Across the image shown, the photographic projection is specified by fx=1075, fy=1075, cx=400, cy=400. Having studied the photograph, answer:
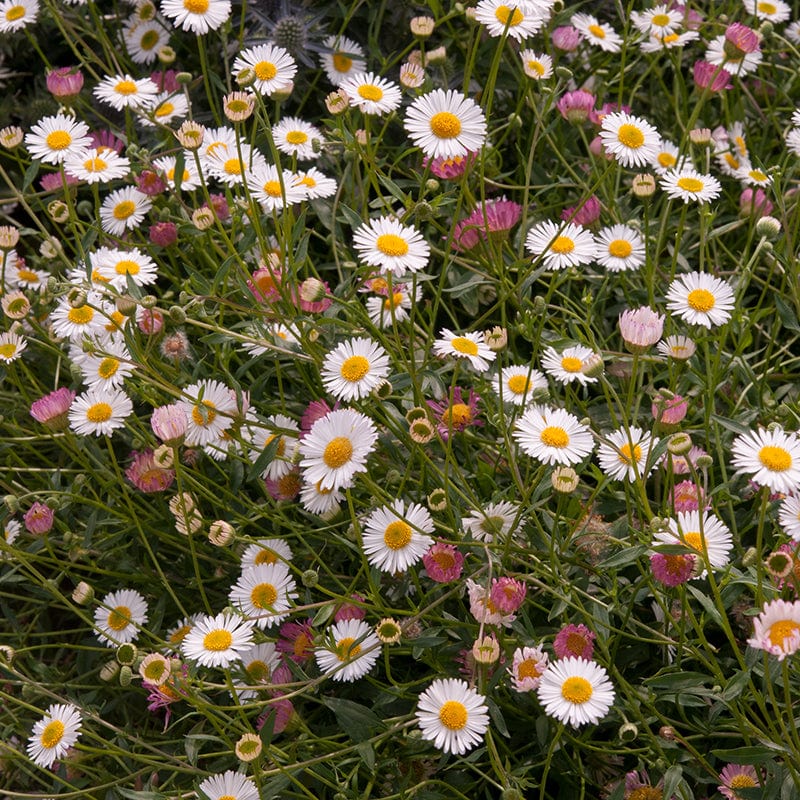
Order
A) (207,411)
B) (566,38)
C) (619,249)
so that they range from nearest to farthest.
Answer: (207,411) → (619,249) → (566,38)

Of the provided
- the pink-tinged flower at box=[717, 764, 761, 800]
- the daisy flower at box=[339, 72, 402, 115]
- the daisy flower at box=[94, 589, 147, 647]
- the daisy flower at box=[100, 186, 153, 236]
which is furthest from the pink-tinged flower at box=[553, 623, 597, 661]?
the daisy flower at box=[100, 186, 153, 236]

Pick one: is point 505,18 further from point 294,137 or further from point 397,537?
point 397,537

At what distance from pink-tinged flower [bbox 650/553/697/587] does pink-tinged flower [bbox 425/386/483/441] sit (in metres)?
0.36

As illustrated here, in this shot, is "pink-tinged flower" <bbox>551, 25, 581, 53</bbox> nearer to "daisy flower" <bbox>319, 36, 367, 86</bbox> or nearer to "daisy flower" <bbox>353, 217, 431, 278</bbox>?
"daisy flower" <bbox>319, 36, 367, 86</bbox>

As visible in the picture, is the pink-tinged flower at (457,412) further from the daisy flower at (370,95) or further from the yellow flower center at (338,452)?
the daisy flower at (370,95)

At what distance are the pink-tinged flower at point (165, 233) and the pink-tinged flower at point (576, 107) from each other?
713 mm

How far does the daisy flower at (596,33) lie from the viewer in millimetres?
2150

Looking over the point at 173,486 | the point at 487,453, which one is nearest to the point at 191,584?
the point at 173,486

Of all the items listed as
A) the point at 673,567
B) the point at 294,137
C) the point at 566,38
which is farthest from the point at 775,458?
the point at 566,38

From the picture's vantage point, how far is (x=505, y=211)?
1694 mm

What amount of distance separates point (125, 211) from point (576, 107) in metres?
0.83

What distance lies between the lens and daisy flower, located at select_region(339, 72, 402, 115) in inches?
66.7

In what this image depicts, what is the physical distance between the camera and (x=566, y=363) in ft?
5.20

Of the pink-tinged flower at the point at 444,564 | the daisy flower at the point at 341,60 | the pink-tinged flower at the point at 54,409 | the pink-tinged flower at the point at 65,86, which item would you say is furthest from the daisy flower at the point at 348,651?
the daisy flower at the point at 341,60
